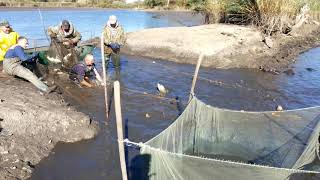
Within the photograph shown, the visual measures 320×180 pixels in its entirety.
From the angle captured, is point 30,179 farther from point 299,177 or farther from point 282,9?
point 282,9

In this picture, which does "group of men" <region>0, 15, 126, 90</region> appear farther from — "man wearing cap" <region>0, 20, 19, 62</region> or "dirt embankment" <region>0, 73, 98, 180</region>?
"dirt embankment" <region>0, 73, 98, 180</region>

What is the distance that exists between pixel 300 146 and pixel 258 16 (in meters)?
13.2

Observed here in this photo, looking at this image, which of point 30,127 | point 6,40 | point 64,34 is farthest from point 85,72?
point 30,127

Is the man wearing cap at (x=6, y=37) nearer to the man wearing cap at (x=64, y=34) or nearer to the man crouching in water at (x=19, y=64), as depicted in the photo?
the man crouching in water at (x=19, y=64)

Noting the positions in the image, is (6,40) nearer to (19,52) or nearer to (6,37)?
(6,37)

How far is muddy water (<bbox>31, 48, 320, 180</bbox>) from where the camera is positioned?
23.0 ft

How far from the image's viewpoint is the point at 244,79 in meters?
13.9

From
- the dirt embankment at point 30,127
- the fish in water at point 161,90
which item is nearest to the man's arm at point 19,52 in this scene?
the dirt embankment at point 30,127

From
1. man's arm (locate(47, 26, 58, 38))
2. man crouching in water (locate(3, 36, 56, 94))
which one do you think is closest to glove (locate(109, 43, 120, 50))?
man's arm (locate(47, 26, 58, 38))

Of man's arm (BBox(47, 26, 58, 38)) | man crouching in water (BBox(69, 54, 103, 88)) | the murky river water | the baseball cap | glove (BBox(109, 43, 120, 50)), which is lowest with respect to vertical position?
the murky river water

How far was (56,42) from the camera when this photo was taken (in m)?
11.6

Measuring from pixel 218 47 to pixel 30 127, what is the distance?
34.9 ft

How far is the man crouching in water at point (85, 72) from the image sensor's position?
35.1ft

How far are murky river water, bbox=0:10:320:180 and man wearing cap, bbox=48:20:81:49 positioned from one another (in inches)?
66.4
